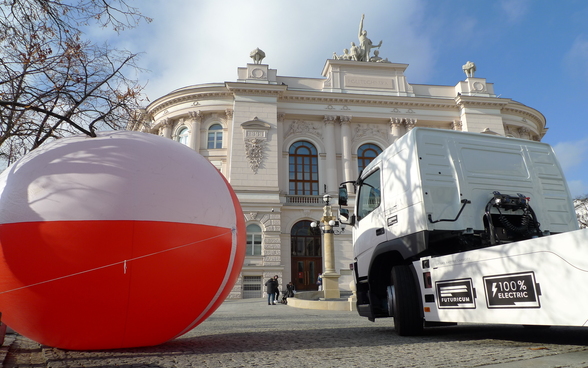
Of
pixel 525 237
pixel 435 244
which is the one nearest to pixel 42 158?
pixel 435 244

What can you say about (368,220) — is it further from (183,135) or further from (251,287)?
(183,135)

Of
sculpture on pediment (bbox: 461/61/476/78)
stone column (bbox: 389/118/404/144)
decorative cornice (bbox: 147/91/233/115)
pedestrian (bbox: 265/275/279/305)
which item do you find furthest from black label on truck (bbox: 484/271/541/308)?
sculpture on pediment (bbox: 461/61/476/78)

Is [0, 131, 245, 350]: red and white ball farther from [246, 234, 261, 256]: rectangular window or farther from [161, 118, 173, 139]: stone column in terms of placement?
[161, 118, 173, 139]: stone column

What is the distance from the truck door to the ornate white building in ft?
69.6

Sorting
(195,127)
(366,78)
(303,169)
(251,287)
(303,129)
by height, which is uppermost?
(366,78)

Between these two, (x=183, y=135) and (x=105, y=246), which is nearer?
(x=105, y=246)

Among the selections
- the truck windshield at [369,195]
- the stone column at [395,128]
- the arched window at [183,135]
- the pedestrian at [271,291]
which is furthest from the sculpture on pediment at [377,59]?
the truck windshield at [369,195]

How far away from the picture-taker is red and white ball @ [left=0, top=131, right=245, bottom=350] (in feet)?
13.1

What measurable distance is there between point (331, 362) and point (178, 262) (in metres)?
1.84

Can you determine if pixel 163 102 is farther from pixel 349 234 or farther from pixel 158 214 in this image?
pixel 158 214

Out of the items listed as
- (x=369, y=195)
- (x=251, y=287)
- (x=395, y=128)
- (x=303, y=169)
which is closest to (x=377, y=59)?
(x=395, y=128)

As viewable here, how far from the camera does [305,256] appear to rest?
30.3 metres

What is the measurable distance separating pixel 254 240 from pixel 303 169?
7356 mm

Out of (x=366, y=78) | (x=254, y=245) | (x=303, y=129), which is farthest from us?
(x=366, y=78)
